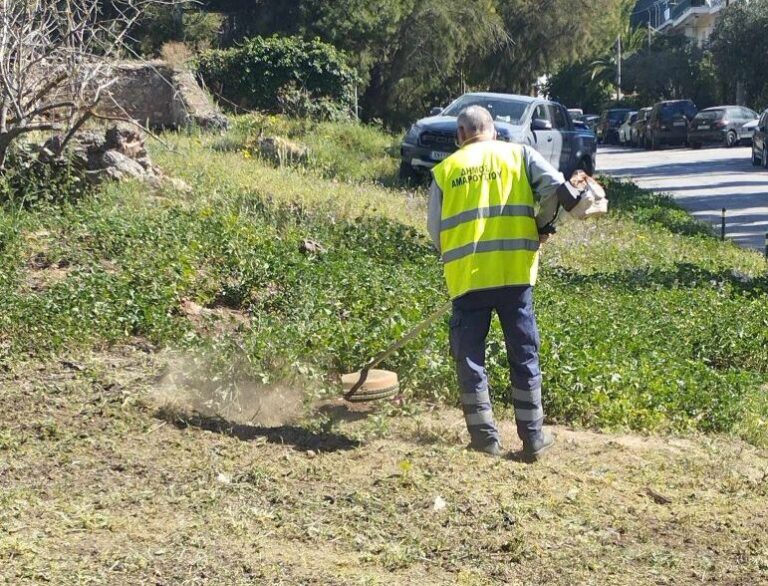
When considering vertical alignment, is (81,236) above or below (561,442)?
above

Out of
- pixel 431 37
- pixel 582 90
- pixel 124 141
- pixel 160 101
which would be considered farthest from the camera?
pixel 582 90

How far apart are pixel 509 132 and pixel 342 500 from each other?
14904mm

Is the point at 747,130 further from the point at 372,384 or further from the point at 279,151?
the point at 372,384

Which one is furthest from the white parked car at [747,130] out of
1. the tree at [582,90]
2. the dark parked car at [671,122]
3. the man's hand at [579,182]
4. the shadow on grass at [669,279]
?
the tree at [582,90]

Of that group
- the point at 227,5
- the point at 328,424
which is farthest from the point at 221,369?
the point at 227,5

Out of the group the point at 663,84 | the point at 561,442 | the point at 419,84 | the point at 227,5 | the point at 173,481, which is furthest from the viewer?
the point at 663,84

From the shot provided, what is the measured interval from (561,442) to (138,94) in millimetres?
16067

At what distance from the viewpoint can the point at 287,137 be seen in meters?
21.9

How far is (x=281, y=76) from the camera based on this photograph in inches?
1006

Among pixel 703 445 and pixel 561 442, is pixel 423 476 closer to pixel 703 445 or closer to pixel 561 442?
pixel 561 442

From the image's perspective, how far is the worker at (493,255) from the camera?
634cm

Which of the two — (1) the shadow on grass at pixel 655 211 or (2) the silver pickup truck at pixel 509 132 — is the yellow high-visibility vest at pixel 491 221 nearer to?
(1) the shadow on grass at pixel 655 211

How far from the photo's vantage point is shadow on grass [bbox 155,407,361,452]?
21.4 ft

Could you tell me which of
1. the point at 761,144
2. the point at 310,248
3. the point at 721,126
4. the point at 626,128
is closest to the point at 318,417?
the point at 310,248
